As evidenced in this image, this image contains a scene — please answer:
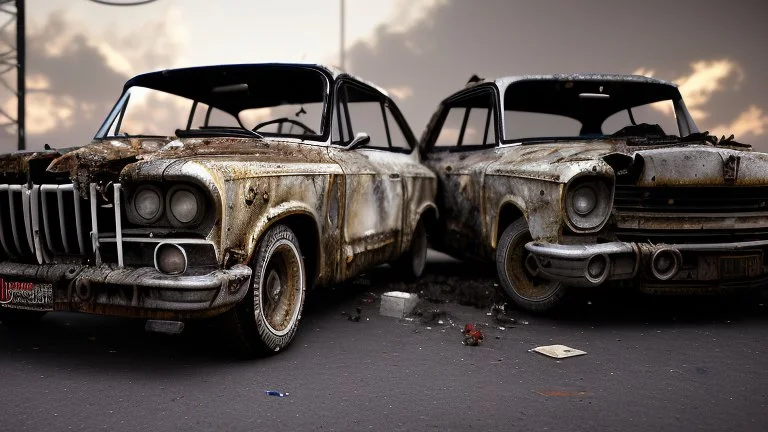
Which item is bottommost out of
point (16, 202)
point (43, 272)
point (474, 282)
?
point (474, 282)

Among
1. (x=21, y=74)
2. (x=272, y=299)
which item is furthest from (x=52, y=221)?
(x=21, y=74)

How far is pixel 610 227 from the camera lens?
4070 mm

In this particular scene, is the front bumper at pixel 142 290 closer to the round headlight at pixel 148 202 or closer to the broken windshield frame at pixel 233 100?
the round headlight at pixel 148 202

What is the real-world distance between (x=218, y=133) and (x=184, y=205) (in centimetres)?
106

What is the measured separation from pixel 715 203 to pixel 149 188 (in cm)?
355

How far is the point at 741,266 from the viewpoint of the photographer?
4.11 meters

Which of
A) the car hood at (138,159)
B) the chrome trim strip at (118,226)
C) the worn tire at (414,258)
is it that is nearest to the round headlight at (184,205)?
the car hood at (138,159)

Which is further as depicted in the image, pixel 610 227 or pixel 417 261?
pixel 417 261

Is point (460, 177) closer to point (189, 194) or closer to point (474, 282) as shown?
point (474, 282)

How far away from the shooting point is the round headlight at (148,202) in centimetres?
296

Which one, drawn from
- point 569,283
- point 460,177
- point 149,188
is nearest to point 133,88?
point 149,188

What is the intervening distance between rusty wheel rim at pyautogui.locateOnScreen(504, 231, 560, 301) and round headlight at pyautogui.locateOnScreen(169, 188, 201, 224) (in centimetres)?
256

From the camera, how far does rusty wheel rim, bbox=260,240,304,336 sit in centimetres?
352

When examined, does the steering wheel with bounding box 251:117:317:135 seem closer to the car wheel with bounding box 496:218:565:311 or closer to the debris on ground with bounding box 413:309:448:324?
the debris on ground with bounding box 413:309:448:324
